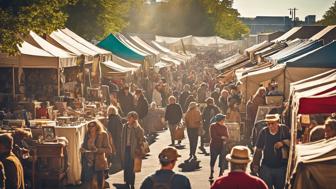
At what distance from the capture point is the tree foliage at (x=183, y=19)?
364 ft

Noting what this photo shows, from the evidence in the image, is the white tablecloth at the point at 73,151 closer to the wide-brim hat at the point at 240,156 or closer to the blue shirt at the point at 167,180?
the blue shirt at the point at 167,180

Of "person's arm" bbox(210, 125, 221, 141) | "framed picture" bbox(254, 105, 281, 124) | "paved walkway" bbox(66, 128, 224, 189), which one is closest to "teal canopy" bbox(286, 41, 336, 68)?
"framed picture" bbox(254, 105, 281, 124)

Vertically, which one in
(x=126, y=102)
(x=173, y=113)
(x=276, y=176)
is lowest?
(x=276, y=176)

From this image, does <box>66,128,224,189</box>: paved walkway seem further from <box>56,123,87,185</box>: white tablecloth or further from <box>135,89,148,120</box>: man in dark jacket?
<box>135,89,148,120</box>: man in dark jacket

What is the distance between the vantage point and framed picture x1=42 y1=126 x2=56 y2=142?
14.6 meters

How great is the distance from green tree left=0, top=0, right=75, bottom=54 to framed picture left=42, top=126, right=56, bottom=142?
2.72m

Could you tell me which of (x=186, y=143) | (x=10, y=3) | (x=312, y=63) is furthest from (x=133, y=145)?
(x=186, y=143)

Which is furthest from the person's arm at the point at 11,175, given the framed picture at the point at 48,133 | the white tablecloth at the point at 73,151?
the white tablecloth at the point at 73,151

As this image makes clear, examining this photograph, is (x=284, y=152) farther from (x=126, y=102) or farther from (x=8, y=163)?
(x=126, y=102)

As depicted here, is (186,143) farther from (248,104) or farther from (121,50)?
(121,50)

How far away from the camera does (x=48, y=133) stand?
1474 cm

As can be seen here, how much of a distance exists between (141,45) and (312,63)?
22.3 meters

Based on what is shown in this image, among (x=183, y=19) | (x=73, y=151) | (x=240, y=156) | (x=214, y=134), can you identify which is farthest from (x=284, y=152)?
Result: (x=183, y=19)

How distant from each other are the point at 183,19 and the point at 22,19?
315 feet
